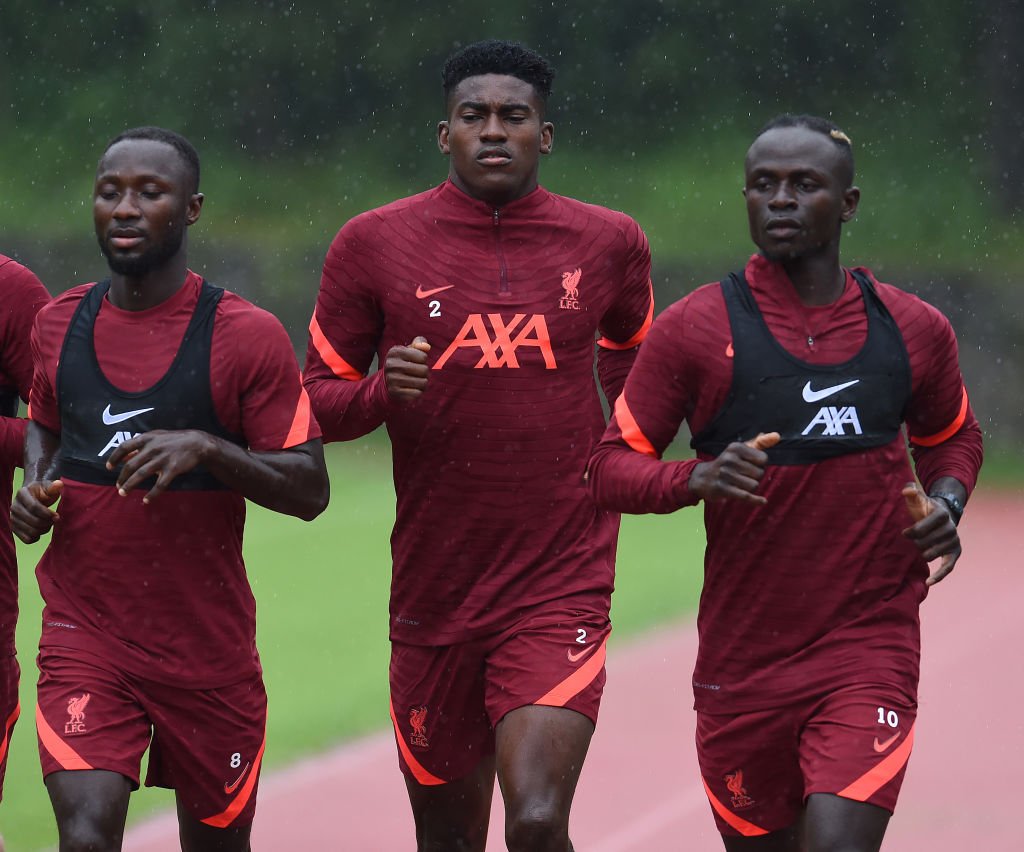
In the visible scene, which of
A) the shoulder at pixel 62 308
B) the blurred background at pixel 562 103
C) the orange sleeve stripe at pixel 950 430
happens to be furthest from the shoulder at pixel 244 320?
the blurred background at pixel 562 103

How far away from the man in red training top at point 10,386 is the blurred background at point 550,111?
1621 cm

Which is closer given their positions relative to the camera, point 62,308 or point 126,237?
point 126,237

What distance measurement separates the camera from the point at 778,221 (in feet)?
17.6

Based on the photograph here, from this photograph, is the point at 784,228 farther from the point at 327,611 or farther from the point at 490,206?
the point at 327,611

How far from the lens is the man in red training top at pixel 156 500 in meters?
5.46

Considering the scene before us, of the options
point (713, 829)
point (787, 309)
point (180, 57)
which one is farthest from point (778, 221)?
point (180, 57)

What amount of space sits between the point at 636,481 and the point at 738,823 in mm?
999

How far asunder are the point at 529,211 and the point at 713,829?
11.9ft

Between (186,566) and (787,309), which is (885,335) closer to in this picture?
(787,309)

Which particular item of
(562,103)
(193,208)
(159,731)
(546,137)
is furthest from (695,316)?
(562,103)

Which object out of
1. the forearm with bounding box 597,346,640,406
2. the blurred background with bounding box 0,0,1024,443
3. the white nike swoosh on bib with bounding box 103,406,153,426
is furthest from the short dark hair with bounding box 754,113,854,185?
the blurred background with bounding box 0,0,1024,443

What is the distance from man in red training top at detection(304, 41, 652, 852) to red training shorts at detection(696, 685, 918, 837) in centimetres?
48

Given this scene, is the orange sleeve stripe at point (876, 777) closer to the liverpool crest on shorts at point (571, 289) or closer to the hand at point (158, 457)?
the liverpool crest on shorts at point (571, 289)

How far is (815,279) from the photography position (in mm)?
5457
